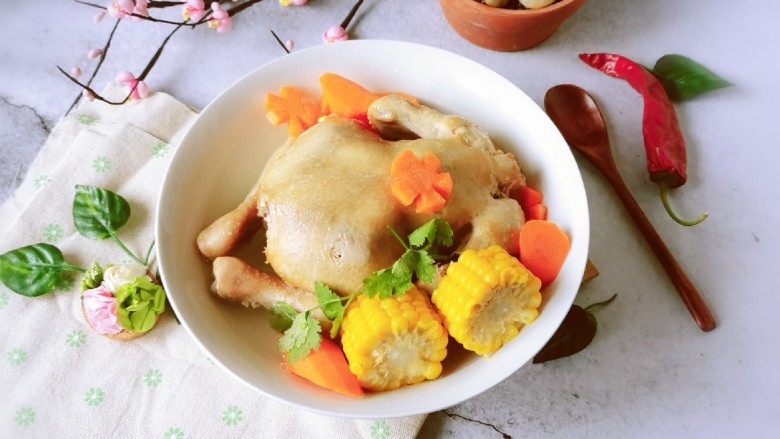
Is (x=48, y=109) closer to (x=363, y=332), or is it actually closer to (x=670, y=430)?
(x=363, y=332)

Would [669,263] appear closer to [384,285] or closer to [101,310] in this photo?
[384,285]

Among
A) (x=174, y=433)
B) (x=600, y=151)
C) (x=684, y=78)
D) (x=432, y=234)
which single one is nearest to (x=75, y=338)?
(x=174, y=433)

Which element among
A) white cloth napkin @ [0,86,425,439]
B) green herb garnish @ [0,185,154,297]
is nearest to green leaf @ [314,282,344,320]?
white cloth napkin @ [0,86,425,439]

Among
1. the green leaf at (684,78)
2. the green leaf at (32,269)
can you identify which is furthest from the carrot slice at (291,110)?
the green leaf at (684,78)

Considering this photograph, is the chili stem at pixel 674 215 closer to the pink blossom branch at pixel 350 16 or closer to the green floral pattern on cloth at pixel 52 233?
the pink blossom branch at pixel 350 16

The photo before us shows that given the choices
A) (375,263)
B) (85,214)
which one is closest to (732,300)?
(375,263)

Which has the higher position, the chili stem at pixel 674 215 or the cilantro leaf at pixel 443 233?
the cilantro leaf at pixel 443 233
